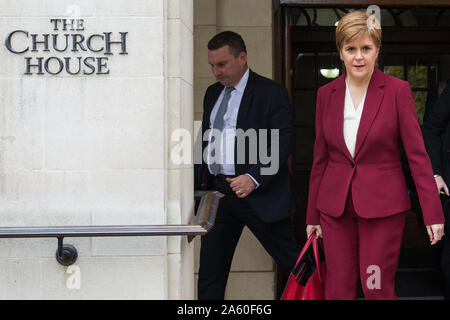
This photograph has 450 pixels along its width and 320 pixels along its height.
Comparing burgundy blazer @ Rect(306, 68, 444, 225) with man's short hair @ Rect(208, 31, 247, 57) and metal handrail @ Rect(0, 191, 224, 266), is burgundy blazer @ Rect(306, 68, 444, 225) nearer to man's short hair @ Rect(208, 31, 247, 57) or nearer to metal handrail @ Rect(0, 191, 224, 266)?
metal handrail @ Rect(0, 191, 224, 266)

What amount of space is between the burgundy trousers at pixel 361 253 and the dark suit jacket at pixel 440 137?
2.97 feet

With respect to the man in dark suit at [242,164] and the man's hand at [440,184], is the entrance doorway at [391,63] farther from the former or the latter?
the man's hand at [440,184]

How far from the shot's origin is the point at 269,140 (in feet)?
18.1

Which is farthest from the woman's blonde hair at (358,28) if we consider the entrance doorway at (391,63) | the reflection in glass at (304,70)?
the reflection in glass at (304,70)

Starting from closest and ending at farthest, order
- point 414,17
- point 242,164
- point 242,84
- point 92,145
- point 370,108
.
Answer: point 92,145 → point 370,108 → point 242,164 → point 242,84 → point 414,17

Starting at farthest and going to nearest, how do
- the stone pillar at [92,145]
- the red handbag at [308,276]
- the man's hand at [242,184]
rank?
the man's hand at [242,184] < the red handbag at [308,276] < the stone pillar at [92,145]

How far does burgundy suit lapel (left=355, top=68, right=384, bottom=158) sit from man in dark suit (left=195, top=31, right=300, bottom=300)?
46.6 inches

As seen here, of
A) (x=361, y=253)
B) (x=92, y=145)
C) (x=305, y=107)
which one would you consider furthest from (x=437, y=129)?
(x=305, y=107)

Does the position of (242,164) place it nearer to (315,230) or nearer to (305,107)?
(315,230)

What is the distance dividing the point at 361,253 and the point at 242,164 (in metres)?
1.37

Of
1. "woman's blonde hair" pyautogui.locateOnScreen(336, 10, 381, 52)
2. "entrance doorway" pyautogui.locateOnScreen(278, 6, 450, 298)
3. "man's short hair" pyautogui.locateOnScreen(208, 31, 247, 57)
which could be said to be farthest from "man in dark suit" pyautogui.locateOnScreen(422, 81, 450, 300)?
"entrance doorway" pyautogui.locateOnScreen(278, 6, 450, 298)

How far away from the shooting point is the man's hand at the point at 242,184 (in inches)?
211

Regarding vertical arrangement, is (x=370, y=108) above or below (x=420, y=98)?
below

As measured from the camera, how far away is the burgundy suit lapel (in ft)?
14.1
